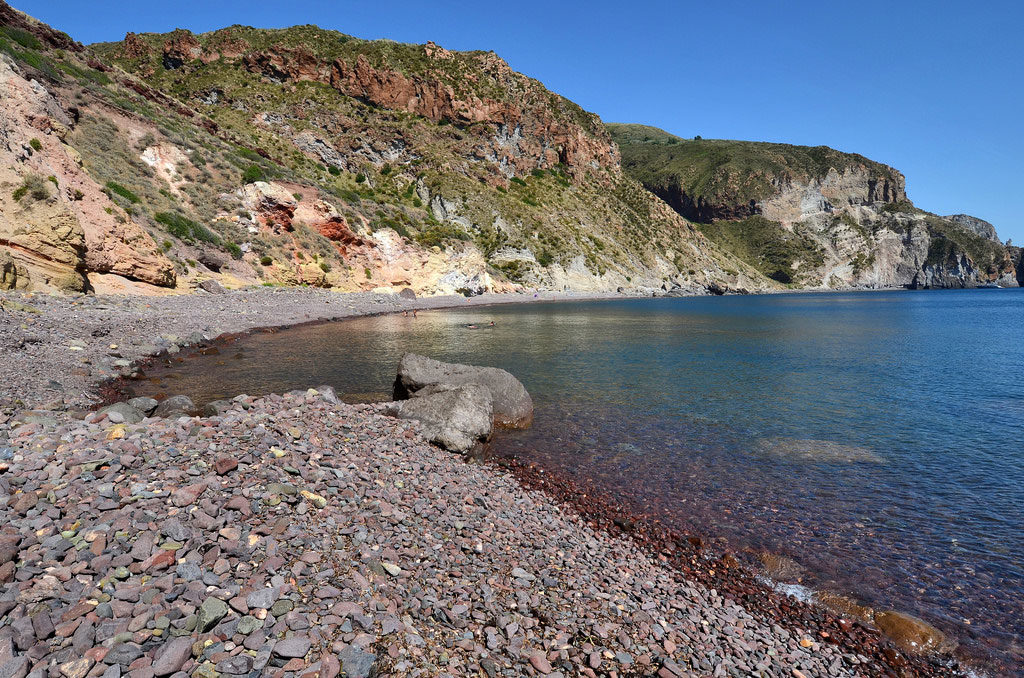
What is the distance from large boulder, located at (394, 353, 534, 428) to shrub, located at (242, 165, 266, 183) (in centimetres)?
4863

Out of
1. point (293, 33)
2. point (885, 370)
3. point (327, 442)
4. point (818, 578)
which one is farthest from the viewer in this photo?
point (293, 33)

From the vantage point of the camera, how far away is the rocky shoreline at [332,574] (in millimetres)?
4223

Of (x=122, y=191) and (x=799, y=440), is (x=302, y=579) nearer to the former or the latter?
(x=799, y=440)

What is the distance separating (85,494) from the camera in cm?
569

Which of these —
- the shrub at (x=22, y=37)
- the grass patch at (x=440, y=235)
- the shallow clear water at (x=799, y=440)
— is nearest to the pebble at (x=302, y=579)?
the shallow clear water at (x=799, y=440)

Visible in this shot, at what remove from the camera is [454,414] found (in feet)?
39.6

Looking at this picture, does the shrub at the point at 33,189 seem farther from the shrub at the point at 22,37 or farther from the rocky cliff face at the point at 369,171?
the shrub at the point at 22,37

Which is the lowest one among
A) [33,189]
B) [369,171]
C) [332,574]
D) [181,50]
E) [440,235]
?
[332,574]

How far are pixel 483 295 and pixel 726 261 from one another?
4690 inches

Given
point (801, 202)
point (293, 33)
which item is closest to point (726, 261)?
point (801, 202)

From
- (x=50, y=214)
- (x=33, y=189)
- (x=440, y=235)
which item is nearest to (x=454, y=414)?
(x=50, y=214)

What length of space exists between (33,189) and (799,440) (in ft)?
122

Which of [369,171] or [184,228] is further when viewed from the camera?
[369,171]

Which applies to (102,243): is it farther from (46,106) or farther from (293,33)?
(293,33)
